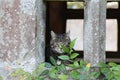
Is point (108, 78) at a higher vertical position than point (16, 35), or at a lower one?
lower

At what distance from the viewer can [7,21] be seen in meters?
3.57

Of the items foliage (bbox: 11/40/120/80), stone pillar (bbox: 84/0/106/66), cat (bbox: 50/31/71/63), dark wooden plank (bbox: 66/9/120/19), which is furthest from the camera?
dark wooden plank (bbox: 66/9/120/19)

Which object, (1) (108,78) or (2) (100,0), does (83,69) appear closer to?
(1) (108,78)

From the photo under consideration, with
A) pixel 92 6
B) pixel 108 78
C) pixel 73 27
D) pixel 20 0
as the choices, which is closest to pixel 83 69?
pixel 108 78

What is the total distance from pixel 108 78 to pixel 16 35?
2.60 ft

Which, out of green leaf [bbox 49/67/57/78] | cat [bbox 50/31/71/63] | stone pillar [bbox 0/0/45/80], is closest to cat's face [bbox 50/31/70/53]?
cat [bbox 50/31/71/63]

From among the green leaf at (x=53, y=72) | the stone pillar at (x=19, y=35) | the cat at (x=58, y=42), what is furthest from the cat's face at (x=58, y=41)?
the green leaf at (x=53, y=72)

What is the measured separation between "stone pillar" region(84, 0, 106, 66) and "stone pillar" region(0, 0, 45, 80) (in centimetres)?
39

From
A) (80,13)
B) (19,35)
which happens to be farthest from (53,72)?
(80,13)

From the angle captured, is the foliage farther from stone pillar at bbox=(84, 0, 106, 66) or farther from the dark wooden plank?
the dark wooden plank

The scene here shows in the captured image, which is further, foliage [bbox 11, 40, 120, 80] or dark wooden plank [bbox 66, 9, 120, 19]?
dark wooden plank [bbox 66, 9, 120, 19]

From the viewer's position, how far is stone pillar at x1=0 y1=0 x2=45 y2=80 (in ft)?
11.6

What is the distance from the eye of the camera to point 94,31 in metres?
3.53

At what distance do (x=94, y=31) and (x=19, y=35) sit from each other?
587 mm
